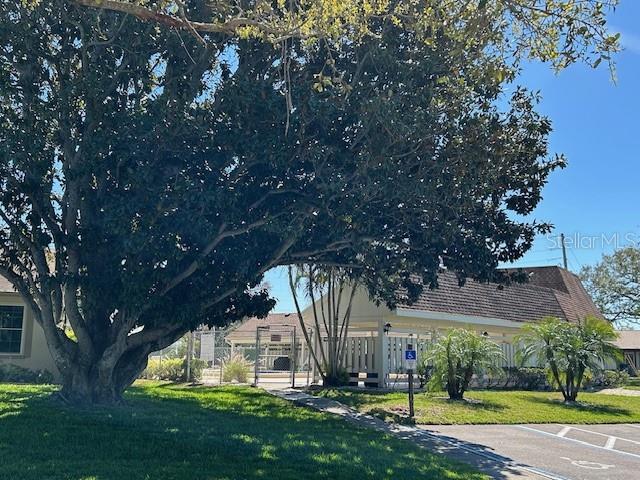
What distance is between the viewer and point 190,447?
9.36 meters

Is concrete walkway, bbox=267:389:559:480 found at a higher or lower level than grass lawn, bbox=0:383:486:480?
lower

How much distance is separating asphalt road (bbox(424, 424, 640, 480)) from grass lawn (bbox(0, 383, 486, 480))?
5.37 ft

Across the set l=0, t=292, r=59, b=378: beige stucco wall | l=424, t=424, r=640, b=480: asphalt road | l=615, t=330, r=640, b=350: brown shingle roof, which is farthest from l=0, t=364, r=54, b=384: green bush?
l=615, t=330, r=640, b=350: brown shingle roof

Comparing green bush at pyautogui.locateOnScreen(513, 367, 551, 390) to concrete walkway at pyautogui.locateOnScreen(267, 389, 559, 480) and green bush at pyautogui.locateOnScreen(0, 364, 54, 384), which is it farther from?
green bush at pyautogui.locateOnScreen(0, 364, 54, 384)

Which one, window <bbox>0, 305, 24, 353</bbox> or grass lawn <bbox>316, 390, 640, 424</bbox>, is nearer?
grass lawn <bbox>316, 390, 640, 424</bbox>

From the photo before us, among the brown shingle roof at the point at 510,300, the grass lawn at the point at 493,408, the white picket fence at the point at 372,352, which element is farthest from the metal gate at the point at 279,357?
the grass lawn at the point at 493,408

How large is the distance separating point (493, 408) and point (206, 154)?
10451 millimetres

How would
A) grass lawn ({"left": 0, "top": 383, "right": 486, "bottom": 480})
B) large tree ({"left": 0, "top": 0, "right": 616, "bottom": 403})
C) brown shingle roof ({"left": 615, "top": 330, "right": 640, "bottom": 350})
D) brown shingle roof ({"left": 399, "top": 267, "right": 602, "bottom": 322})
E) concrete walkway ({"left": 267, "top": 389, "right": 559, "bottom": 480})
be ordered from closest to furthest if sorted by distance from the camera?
grass lawn ({"left": 0, "top": 383, "right": 486, "bottom": 480})
concrete walkway ({"left": 267, "top": 389, "right": 559, "bottom": 480})
large tree ({"left": 0, "top": 0, "right": 616, "bottom": 403})
brown shingle roof ({"left": 399, "top": 267, "right": 602, "bottom": 322})
brown shingle roof ({"left": 615, "top": 330, "right": 640, "bottom": 350})

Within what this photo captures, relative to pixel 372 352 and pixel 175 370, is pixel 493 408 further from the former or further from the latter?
pixel 175 370

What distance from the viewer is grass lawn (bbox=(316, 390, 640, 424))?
1530 centimetres

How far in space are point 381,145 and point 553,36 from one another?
3.17m

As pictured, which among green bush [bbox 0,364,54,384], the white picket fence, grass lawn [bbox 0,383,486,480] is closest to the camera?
grass lawn [bbox 0,383,486,480]

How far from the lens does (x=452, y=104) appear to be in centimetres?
1125

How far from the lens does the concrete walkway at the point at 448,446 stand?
9.54 m
